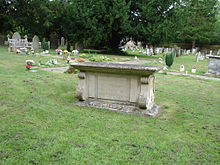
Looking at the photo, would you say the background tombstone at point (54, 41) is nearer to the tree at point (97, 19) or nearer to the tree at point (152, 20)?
the tree at point (97, 19)

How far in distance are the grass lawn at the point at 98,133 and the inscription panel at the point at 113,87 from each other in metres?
0.55

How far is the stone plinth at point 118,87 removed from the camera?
514 cm

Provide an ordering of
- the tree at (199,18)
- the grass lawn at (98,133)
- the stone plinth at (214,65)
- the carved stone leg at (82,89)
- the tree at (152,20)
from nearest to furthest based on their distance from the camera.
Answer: the grass lawn at (98,133)
the carved stone leg at (82,89)
the stone plinth at (214,65)
the tree at (152,20)
the tree at (199,18)

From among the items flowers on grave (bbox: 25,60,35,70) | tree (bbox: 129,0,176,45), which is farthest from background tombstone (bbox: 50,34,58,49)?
flowers on grave (bbox: 25,60,35,70)

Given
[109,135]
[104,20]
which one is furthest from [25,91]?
[104,20]

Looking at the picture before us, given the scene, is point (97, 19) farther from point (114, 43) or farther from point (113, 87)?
point (113, 87)

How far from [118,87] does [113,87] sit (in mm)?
137

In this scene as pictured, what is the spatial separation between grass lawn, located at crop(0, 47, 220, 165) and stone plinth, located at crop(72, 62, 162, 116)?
Result: 15.6 inches

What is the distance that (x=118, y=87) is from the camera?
5441mm

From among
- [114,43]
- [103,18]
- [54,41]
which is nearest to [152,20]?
[103,18]

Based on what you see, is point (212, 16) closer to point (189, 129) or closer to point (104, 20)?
point (104, 20)

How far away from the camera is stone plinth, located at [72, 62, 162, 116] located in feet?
16.9

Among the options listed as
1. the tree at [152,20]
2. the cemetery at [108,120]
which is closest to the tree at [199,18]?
the tree at [152,20]

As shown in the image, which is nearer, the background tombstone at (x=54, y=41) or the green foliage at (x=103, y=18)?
the green foliage at (x=103, y=18)
